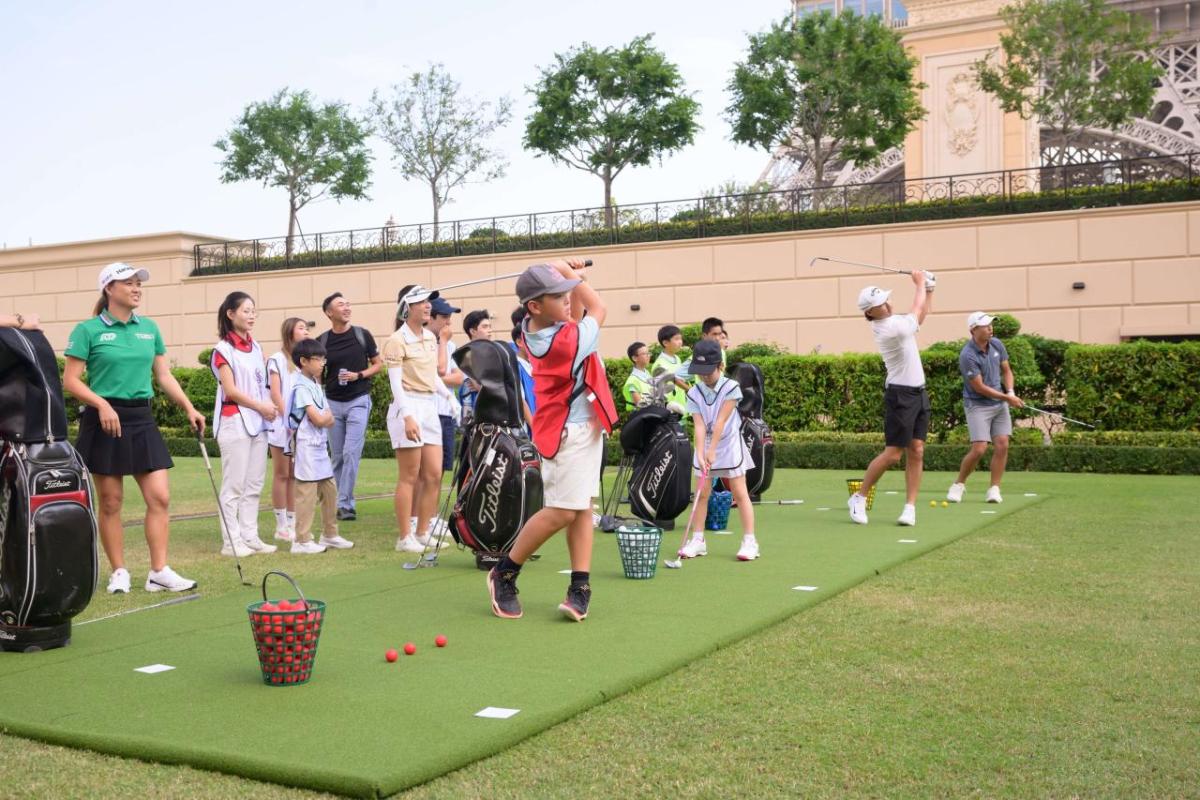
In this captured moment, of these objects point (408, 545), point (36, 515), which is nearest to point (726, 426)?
point (408, 545)

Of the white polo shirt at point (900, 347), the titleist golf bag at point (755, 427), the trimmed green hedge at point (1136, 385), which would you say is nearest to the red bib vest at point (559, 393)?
the white polo shirt at point (900, 347)

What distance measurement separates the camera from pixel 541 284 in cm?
575

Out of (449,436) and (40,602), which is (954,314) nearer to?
(449,436)

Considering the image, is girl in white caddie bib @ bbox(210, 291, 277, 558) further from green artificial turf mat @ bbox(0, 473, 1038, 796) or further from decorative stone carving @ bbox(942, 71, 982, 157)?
decorative stone carving @ bbox(942, 71, 982, 157)

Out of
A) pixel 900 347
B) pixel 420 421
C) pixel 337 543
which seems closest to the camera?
pixel 420 421

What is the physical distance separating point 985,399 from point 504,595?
705cm

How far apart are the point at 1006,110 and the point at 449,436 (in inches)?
934

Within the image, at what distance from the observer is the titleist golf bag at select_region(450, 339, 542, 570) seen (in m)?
7.27

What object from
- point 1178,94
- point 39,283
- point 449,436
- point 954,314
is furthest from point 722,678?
point 1178,94

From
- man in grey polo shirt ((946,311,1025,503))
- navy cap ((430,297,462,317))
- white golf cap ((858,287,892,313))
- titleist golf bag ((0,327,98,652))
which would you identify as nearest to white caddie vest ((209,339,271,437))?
navy cap ((430,297,462,317))

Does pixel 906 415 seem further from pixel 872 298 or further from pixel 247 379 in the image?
pixel 247 379

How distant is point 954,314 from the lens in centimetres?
2242

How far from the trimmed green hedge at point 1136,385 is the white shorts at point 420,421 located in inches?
441

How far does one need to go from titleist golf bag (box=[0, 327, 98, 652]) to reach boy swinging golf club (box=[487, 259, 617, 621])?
6.67 feet
